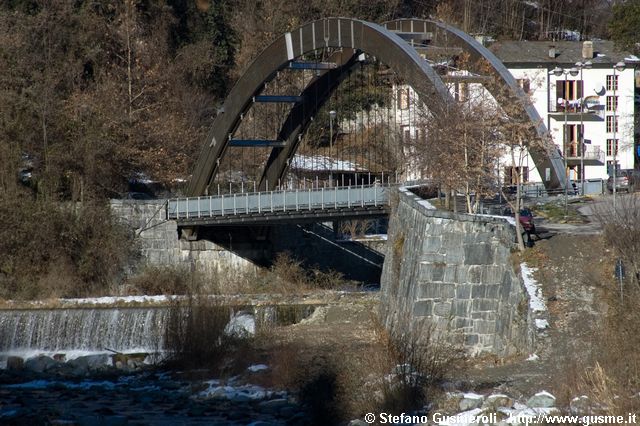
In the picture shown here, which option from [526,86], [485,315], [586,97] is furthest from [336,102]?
[485,315]

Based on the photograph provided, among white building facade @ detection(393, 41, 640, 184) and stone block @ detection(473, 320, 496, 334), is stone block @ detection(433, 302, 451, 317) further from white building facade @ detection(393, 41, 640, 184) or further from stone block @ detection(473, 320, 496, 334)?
white building facade @ detection(393, 41, 640, 184)

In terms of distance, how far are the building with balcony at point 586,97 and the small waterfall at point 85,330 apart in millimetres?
28564

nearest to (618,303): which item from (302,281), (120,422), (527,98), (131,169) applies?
(120,422)

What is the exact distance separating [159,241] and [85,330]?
1302 cm

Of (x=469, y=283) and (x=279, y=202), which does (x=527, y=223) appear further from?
(x=279, y=202)

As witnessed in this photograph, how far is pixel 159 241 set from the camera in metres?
50.5

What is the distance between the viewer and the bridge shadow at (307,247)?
51.2 m

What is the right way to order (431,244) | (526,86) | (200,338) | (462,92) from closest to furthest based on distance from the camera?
(431,244)
(200,338)
(462,92)
(526,86)

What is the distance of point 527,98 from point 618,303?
1493 centimetres

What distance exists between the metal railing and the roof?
20540mm

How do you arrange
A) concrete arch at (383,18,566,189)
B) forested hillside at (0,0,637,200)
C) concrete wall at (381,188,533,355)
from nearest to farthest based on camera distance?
concrete wall at (381,188,533,355)
concrete arch at (383,18,566,189)
forested hillside at (0,0,637,200)

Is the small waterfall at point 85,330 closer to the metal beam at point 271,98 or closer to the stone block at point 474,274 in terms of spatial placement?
the stone block at point 474,274

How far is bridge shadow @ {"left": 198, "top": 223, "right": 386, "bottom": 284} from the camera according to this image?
5125cm

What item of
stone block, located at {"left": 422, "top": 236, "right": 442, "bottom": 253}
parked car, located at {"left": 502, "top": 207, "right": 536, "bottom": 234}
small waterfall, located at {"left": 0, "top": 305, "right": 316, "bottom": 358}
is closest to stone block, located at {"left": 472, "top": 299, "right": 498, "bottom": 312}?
stone block, located at {"left": 422, "top": 236, "right": 442, "bottom": 253}
